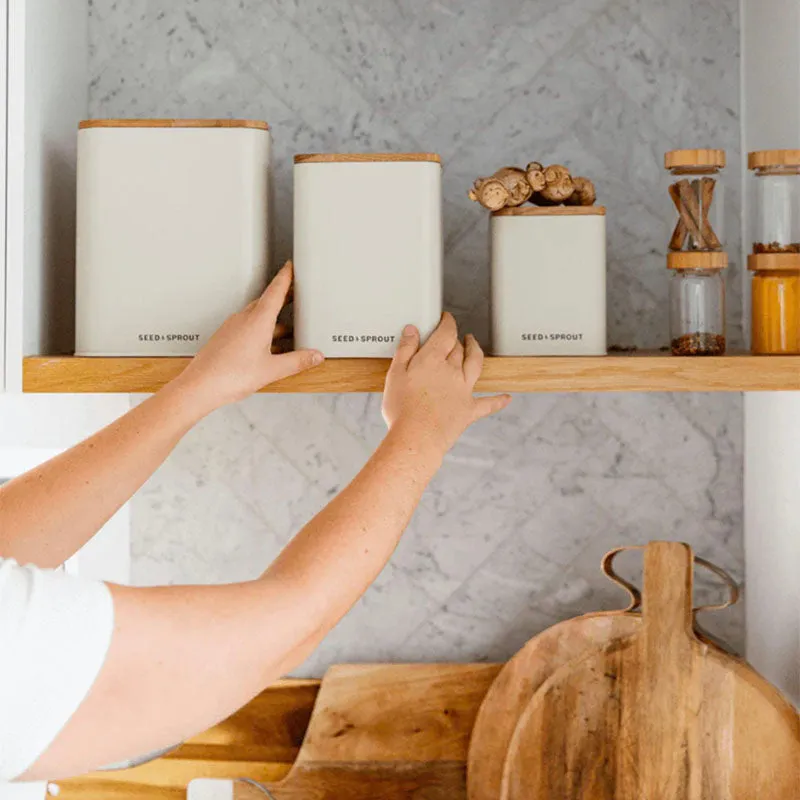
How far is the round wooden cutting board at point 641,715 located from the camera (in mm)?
1131

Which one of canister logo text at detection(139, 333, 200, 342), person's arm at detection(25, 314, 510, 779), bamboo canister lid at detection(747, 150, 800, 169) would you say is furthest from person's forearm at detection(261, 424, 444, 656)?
bamboo canister lid at detection(747, 150, 800, 169)

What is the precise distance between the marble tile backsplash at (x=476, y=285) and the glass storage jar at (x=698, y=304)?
0.23m

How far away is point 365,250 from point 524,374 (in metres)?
0.21

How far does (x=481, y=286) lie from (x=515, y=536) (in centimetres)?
34

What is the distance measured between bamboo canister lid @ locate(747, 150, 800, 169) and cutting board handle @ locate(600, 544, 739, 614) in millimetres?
468

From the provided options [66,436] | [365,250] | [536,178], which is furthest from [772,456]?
[66,436]

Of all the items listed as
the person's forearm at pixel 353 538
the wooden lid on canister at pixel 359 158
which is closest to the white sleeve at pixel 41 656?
the person's forearm at pixel 353 538

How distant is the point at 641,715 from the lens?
115 centimetres

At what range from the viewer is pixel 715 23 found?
126 cm

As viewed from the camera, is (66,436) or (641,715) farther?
(66,436)

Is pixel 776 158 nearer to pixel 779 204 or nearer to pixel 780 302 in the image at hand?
pixel 779 204

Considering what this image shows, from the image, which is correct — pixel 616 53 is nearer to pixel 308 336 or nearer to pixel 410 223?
pixel 410 223

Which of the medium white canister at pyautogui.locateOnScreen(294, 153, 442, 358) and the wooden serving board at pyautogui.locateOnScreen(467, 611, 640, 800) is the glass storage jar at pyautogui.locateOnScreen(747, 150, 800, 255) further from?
the wooden serving board at pyautogui.locateOnScreen(467, 611, 640, 800)

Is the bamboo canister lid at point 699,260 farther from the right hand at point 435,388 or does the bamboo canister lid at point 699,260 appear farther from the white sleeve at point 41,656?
the white sleeve at point 41,656
